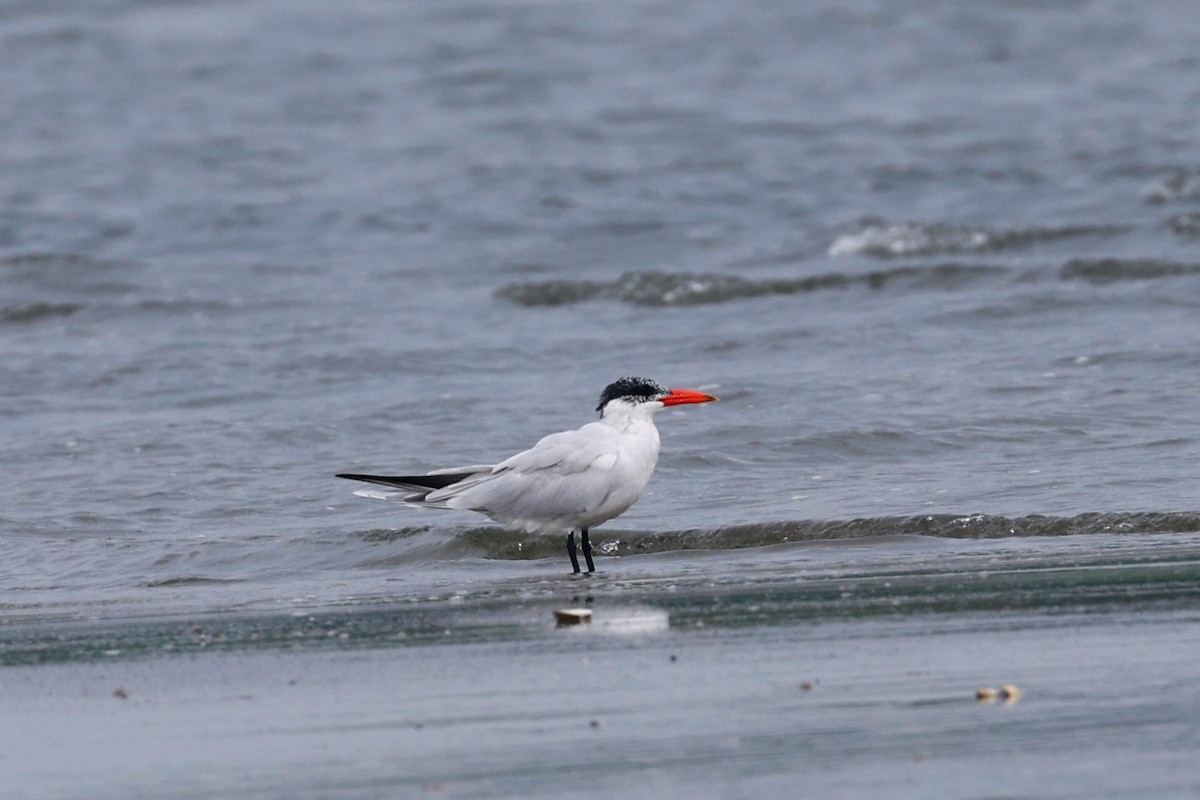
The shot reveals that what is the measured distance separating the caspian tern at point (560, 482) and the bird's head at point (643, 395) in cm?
6

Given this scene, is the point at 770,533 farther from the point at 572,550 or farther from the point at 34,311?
the point at 34,311

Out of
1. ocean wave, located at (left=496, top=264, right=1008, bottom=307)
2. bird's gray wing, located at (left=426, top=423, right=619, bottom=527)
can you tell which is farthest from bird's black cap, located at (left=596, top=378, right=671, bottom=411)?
ocean wave, located at (left=496, top=264, right=1008, bottom=307)

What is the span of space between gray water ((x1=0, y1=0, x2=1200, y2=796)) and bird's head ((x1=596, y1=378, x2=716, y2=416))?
1.83ft

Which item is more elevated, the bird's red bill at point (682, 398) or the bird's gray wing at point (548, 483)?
the bird's red bill at point (682, 398)

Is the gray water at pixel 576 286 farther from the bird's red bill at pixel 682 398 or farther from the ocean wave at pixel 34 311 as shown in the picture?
the bird's red bill at pixel 682 398

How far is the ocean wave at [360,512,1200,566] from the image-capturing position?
6.79 m

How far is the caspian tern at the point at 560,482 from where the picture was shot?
264 inches

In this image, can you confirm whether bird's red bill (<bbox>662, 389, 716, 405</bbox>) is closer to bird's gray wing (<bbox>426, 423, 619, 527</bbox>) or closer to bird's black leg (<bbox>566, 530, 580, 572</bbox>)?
bird's gray wing (<bbox>426, 423, 619, 527</bbox>)

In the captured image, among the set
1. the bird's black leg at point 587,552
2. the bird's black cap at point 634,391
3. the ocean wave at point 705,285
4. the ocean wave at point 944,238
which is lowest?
the bird's black leg at point 587,552

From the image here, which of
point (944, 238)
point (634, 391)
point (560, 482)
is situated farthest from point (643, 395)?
point (944, 238)

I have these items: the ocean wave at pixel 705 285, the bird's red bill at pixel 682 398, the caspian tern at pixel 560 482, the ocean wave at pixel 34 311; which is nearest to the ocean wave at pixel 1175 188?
the ocean wave at pixel 705 285

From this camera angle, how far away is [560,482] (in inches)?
265

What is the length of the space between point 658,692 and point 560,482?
2.59m

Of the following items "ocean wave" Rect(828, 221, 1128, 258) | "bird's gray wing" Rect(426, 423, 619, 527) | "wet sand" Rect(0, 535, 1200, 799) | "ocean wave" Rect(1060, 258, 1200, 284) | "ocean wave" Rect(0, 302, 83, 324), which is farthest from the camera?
"ocean wave" Rect(828, 221, 1128, 258)
